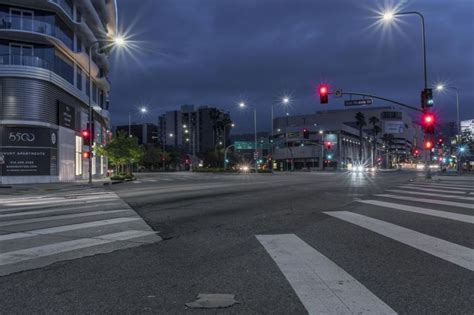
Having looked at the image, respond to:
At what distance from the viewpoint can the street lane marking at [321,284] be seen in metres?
4.29

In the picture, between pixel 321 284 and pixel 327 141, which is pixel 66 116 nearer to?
pixel 321 284

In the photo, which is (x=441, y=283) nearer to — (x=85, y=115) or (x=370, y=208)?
(x=370, y=208)

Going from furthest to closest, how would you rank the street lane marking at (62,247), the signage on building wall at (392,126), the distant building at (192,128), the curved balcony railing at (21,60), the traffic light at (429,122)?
the signage on building wall at (392,126)
the distant building at (192,128)
the curved balcony railing at (21,60)
the traffic light at (429,122)
the street lane marking at (62,247)

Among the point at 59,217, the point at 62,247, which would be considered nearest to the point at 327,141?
the point at 59,217

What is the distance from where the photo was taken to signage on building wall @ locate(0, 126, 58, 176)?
35.1 metres

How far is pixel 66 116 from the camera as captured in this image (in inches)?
1655

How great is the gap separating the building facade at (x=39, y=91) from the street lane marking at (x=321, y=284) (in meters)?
30.2

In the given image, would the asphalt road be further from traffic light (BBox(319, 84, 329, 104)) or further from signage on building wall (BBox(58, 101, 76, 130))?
signage on building wall (BBox(58, 101, 76, 130))

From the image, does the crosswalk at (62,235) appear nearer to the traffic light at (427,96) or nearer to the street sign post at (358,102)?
the street sign post at (358,102)

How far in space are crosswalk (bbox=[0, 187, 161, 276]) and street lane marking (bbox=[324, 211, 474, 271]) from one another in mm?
4249

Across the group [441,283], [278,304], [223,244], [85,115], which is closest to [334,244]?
[223,244]

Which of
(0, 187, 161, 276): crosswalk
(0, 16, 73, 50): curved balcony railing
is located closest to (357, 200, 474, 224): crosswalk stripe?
(0, 187, 161, 276): crosswalk

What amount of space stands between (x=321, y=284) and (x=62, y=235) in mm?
5610

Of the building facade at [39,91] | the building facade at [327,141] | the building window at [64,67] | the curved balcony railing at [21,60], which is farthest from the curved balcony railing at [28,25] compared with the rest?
the building facade at [327,141]
